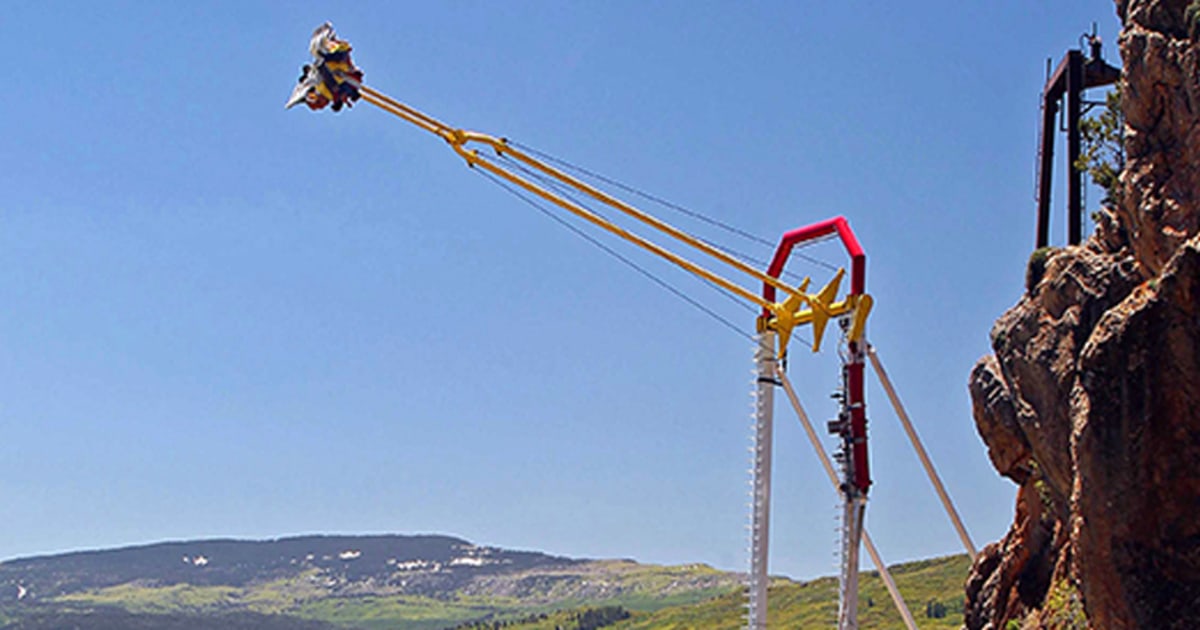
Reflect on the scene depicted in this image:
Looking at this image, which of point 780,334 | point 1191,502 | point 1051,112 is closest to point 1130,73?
point 1191,502

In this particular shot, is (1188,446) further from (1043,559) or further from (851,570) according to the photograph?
(851,570)

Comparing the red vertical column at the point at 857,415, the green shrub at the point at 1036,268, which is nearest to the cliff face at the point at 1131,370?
the green shrub at the point at 1036,268

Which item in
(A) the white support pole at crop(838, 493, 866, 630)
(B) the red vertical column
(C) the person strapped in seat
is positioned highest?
(C) the person strapped in seat

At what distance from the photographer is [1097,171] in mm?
50656

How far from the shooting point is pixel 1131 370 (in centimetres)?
3622

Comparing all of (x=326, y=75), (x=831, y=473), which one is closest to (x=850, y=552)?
(x=831, y=473)

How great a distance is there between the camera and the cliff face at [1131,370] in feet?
118

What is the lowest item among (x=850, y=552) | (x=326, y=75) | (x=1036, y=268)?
(x=850, y=552)

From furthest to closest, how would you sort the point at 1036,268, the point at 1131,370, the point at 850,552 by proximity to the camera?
the point at 850,552
the point at 1036,268
the point at 1131,370

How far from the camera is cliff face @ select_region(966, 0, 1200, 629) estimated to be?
36000 millimetres

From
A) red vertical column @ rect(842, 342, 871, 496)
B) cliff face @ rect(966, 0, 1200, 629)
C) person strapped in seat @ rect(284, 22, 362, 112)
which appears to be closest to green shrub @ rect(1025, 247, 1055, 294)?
cliff face @ rect(966, 0, 1200, 629)

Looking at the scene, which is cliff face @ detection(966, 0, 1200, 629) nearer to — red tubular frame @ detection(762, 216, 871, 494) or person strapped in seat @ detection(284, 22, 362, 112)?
red tubular frame @ detection(762, 216, 871, 494)

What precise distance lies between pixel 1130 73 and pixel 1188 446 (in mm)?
11333

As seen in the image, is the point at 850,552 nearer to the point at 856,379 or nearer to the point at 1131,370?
the point at 856,379
